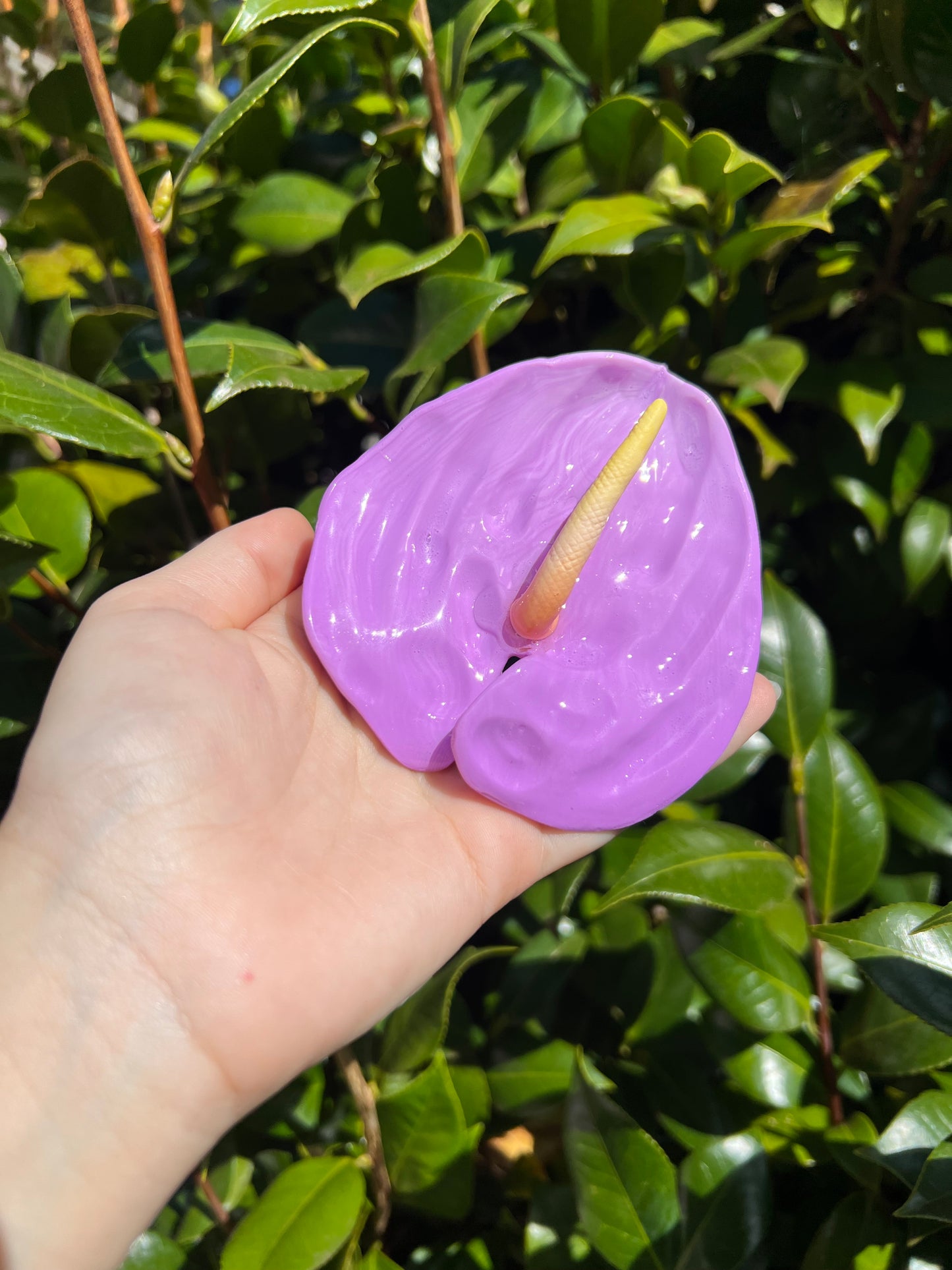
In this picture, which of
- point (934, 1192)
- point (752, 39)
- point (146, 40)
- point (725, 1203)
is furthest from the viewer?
point (146, 40)

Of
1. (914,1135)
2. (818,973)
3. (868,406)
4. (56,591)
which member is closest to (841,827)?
(818,973)

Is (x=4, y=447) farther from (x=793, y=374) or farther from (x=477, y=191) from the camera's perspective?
(x=793, y=374)

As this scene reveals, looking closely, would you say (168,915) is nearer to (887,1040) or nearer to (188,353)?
(188,353)

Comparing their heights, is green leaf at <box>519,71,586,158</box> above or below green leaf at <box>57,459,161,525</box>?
above

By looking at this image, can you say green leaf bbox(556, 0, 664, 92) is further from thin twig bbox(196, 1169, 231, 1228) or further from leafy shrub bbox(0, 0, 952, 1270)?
thin twig bbox(196, 1169, 231, 1228)

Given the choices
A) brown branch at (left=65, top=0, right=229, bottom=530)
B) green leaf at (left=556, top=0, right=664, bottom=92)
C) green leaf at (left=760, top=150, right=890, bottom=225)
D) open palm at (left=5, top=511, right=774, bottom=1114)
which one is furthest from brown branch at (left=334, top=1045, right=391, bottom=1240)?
green leaf at (left=556, top=0, right=664, bottom=92)

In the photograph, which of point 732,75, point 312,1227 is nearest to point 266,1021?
point 312,1227
